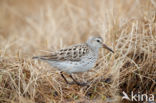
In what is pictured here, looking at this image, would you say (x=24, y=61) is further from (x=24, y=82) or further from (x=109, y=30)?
(x=109, y=30)

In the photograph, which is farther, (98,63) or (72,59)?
(98,63)

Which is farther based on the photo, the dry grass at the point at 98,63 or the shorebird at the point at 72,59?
the shorebird at the point at 72,59

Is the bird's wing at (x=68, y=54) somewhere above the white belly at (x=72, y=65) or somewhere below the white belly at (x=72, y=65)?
above

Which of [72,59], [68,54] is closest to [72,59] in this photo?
[72,59]

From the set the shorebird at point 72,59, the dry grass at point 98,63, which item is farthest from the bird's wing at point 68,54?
the dry grass at point 98,63

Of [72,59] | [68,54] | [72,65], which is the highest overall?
[68,54]

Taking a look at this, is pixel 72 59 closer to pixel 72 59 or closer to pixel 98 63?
pixel 72 59

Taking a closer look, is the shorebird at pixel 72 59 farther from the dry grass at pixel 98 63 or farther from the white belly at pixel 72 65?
the dry grass at pixel 98 63

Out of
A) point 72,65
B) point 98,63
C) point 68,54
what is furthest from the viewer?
point 98,63

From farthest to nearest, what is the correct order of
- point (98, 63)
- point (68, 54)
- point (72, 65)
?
point (98, 63)
point (68, 54)
point (72, 65)

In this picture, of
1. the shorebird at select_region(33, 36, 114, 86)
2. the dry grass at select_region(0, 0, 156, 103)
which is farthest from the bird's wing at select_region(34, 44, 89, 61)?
the dry grass at select_region(0, 0, 156, 103)

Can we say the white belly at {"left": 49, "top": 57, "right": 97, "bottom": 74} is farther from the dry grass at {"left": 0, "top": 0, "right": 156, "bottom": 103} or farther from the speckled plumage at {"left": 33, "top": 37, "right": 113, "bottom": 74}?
the dry grass at {"left": 0, "top": 0, "right": 156, "bottom": 103}

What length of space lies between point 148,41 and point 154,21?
622 mm

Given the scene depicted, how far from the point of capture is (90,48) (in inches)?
258
